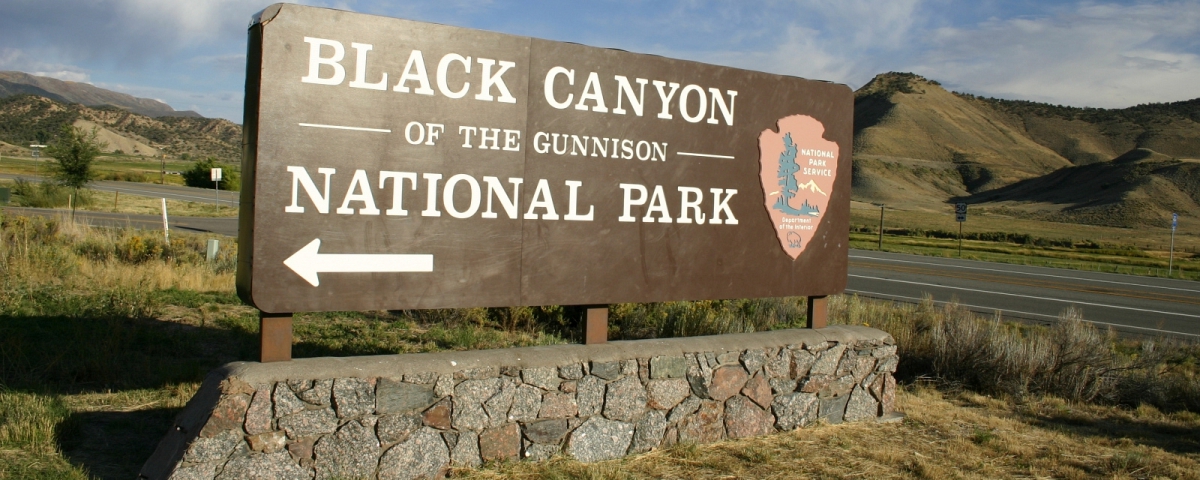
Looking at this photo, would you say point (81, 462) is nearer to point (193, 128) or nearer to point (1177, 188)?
point (1177, 188)

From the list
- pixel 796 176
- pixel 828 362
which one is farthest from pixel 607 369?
pixel 796 176

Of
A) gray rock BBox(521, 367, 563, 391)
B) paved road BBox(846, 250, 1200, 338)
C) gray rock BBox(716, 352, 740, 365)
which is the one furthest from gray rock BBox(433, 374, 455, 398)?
paved road BBox(846, 250, 1200, 338)

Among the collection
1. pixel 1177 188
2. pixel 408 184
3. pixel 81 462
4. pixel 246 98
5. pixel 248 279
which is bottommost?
pixel 81 462

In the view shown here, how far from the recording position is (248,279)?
418cm

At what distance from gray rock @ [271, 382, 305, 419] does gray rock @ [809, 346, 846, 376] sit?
11.5ft

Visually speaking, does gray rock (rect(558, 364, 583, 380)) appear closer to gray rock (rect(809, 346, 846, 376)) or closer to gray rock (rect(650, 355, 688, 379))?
gray rock (rect(650, 355, 688, 379))

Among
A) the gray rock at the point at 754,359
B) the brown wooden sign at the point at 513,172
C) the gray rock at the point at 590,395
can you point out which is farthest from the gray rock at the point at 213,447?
the gray rock at the point at 754,359

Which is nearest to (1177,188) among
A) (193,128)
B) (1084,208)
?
(1084,208)

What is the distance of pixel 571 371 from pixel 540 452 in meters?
0.50

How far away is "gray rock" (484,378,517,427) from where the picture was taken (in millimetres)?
4715

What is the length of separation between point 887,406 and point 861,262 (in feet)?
62.9

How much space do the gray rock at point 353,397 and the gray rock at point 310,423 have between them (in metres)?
0.05

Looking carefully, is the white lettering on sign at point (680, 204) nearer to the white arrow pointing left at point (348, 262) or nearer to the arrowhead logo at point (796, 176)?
the arrowhead logo at point (796, 176)

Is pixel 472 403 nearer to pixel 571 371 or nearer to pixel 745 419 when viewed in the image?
pixel 571 371
